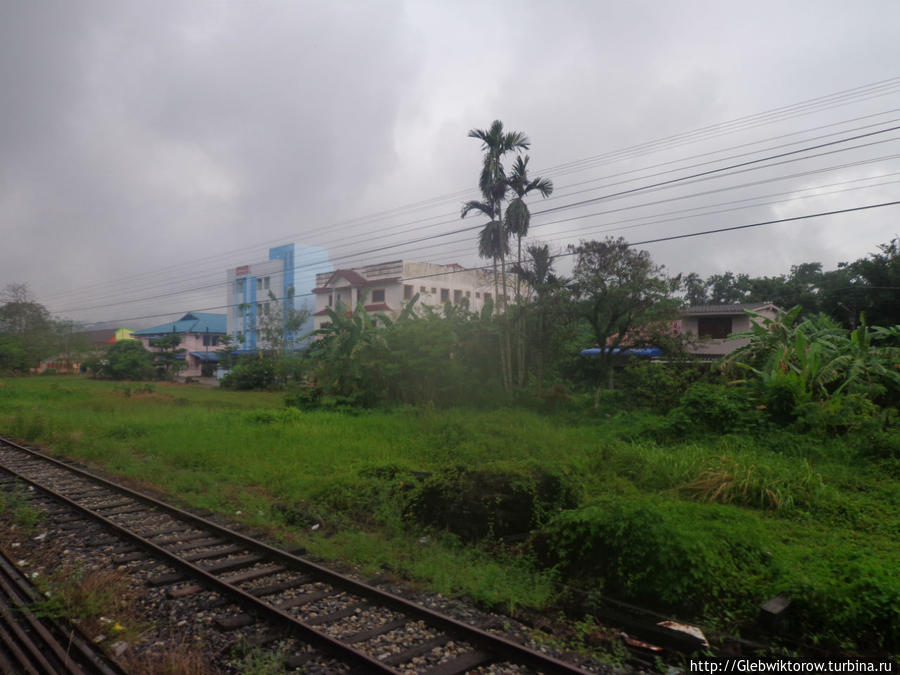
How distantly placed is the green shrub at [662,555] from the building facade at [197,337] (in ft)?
166

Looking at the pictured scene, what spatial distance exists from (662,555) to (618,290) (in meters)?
12.3

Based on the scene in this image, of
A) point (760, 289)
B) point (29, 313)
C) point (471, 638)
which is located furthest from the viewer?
point (29, 313)

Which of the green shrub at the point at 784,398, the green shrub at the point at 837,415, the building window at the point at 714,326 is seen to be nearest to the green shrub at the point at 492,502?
the green shrub at the point at 837,415

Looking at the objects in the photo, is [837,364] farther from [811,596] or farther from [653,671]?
[653,671]

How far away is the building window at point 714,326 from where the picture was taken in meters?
28.2

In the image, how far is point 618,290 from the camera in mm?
16500

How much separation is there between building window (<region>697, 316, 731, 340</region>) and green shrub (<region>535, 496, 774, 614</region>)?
2457 cm

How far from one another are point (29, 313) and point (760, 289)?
6126cm

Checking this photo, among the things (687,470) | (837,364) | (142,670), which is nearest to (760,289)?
(837,364)

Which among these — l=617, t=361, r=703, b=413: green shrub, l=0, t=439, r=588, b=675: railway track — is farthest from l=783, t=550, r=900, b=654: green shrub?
l=617, t=361, r=703, b=413: green shrub

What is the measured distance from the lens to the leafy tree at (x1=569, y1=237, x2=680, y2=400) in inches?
650

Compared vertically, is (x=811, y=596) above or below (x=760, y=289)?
below

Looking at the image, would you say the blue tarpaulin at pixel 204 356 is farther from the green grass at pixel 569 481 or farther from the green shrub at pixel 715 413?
the green shrub at pixel 715 413

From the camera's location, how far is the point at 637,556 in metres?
5.40
